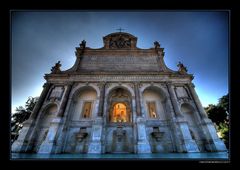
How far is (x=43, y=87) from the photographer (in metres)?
15.6

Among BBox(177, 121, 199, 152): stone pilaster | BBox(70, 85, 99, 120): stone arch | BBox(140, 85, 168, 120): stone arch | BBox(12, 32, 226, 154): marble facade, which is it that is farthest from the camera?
BBox(140, 85, 168, 120): stone arch

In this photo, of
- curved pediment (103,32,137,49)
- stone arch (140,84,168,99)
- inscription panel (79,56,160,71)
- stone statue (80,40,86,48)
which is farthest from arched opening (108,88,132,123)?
stone statue (80,40,86,48)

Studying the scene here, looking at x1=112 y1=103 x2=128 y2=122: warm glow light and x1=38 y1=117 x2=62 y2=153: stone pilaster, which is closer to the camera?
x1=38 y1=117 x2=62 y2=153: stone pilaster

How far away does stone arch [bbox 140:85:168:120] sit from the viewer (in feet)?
48.4

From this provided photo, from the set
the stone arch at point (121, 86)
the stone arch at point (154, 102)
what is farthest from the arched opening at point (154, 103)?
the stone arch at point (121, 86)

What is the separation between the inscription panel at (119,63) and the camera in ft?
59.1

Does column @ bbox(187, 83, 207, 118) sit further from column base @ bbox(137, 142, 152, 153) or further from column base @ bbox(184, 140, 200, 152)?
column base @ bbox(137, 142, 152, 153)

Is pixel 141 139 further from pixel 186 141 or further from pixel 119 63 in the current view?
pixel 119 63

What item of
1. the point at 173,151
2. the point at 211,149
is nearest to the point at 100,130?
the point at 173,151
